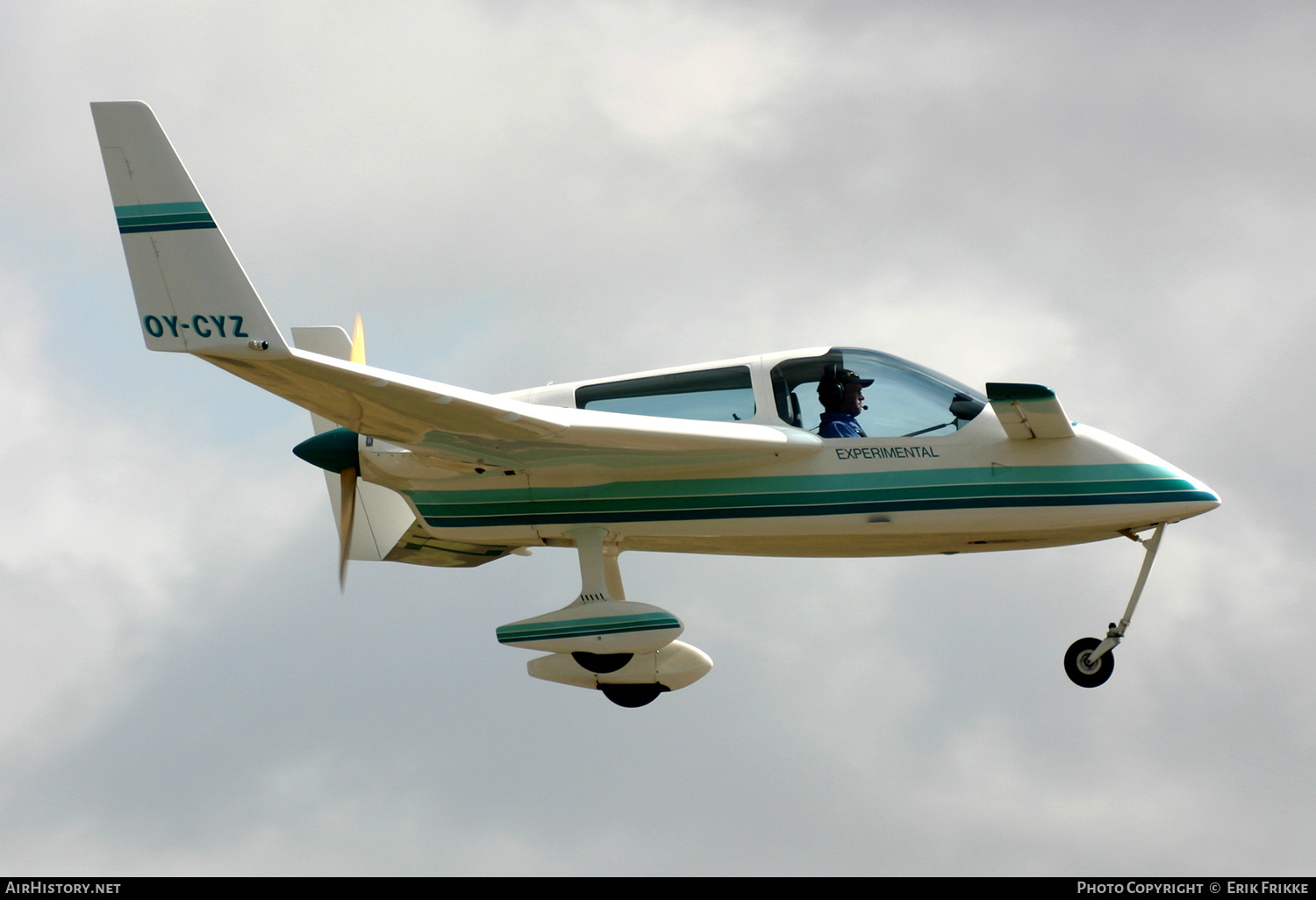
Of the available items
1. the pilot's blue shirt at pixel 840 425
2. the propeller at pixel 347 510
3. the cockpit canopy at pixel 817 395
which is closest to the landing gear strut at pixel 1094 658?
the cockpit canopy at pixel 817 395

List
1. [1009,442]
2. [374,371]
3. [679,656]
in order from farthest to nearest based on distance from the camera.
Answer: [679,656] → [1009,442] → [374,371]

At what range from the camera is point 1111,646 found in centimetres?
1686

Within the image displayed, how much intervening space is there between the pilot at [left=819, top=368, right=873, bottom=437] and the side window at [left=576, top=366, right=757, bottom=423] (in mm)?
818

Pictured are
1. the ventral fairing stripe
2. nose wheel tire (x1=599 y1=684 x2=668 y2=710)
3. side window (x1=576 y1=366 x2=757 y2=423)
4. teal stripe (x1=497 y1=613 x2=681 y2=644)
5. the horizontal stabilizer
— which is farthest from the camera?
nose wheel tire (x1=599 y1=684 x2=668 y2=710)

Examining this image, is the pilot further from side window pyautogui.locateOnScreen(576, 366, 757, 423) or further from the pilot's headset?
side window pyautogui.locateOnScreen(576, 366, 757, 423)

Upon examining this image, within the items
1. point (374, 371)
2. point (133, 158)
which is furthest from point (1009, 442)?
point (133, 158)

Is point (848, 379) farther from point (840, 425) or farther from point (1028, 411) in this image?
point (1028, 411)

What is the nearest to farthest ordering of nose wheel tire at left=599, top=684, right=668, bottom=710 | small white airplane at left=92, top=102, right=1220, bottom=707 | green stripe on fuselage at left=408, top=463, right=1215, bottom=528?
small white airplane at left=92, top=102, right=1220, bottom=707, green stripe on fuselage at left=408, top=463, right=1215, bottom=528, nose wheel tire at left=599, top=684, right=668, bottom=710

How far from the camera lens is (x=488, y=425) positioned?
51.7 ft

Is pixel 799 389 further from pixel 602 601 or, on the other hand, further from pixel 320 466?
pixel 320 466

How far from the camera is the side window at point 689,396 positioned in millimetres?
16938

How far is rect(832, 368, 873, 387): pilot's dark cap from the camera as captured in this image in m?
16.9

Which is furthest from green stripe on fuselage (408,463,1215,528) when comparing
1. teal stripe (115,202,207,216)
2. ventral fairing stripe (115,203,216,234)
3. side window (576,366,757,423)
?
teal stripe (115,202,207,216)

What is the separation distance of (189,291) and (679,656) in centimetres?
732
